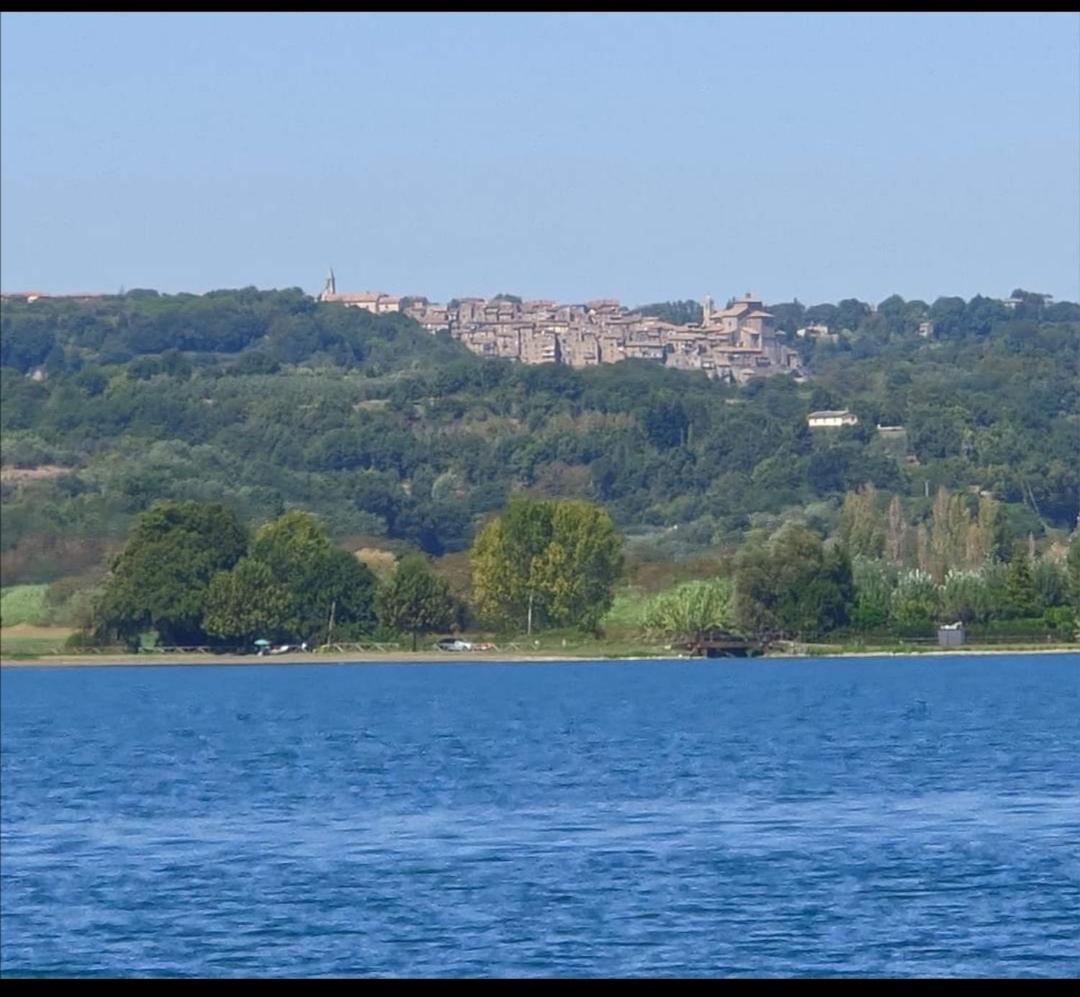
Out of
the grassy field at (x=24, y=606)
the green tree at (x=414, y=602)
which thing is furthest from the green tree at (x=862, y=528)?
the grassy field at (x=24, y=606)

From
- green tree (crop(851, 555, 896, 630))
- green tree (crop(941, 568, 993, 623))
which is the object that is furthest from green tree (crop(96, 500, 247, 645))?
green tree (crop(941, 568, 993, 623))

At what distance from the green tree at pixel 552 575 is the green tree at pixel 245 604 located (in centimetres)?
773

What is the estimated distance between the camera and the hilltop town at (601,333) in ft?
542

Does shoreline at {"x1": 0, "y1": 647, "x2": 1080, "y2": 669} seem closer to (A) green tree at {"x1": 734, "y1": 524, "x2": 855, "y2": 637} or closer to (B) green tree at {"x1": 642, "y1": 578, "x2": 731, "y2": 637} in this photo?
(B) green tree at {"x1": 642, "y1": 578, "x2": 731, "y2": 637}

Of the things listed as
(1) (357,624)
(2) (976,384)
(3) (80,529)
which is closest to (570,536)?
(1) (357,624)

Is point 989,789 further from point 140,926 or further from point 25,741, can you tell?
point 25,741

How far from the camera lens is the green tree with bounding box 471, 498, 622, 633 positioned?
72312mm

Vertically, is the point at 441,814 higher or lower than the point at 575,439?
lower

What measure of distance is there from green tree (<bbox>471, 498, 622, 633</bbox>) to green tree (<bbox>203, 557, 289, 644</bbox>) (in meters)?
7.73

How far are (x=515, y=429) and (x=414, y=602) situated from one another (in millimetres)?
51264

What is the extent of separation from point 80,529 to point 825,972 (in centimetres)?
3836

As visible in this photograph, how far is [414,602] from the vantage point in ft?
230

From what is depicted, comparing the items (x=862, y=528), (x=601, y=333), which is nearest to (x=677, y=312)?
(x=601, y=333)

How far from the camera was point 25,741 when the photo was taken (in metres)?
42.0
